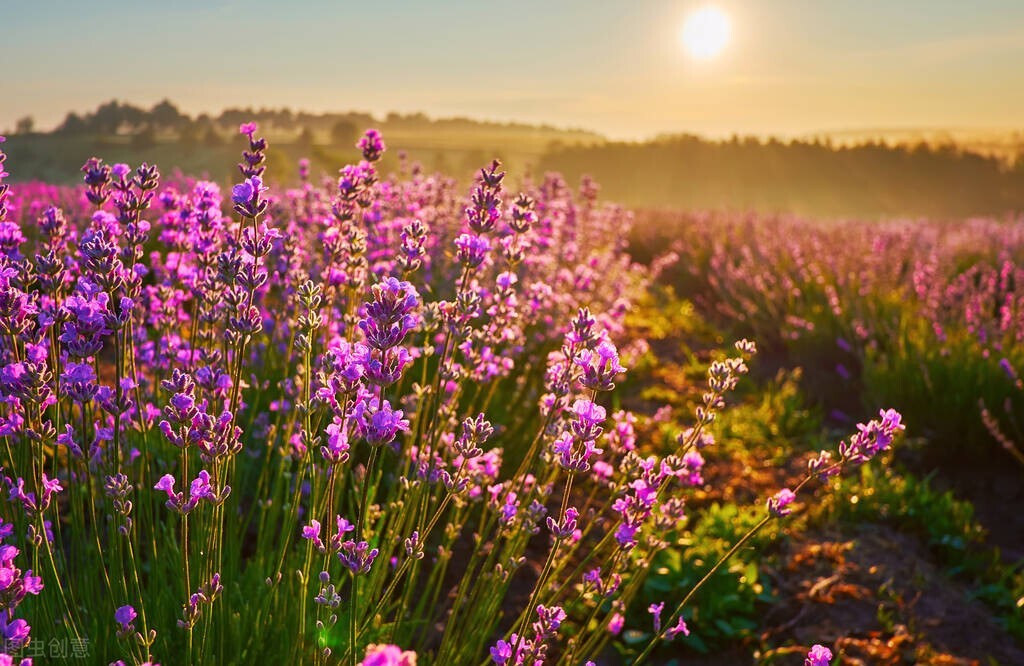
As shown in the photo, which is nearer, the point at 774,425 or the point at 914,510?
the point at 914,510

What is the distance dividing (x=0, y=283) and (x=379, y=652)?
115 centimetres

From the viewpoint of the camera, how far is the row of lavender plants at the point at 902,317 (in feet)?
14.7

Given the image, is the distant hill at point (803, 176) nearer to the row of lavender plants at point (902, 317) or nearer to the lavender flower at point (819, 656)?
the row of lavender plants at point (902, 317)

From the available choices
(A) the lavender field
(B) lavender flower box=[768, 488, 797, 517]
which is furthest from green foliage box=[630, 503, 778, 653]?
(B) lavender flower box=[768, 488, 797, 517]

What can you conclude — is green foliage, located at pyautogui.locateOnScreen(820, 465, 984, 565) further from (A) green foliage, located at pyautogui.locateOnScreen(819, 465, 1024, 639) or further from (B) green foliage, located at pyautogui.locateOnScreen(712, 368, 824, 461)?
(B) green foliage, located at pyautogui.locateOnScreen(712, 368, 824, 461)

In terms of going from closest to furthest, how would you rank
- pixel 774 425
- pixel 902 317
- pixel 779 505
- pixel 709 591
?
pixel 779 505
pixel 709 591
pixel 774 425
pixel 902 317

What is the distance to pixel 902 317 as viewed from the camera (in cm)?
557

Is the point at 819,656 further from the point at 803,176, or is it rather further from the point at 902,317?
the point at 803,176

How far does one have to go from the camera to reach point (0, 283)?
1.45m

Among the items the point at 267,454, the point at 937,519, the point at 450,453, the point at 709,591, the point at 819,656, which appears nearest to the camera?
the point at 819,656

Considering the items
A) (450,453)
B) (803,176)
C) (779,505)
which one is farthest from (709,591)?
(803,176)

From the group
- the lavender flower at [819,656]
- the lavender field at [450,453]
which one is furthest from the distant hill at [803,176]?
the lavender flower at [819,656]

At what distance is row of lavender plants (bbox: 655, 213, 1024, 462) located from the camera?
4.48m

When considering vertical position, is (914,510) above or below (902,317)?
below
